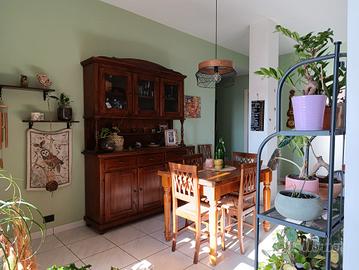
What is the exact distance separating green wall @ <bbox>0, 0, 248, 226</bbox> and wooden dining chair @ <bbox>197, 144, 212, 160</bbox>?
171cm

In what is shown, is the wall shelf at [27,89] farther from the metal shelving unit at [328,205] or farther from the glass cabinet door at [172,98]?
the metal shelving unit at [328,205]

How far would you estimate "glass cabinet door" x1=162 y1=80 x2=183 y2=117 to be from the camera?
365 cm

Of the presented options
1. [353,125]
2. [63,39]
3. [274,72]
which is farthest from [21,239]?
[63,39]

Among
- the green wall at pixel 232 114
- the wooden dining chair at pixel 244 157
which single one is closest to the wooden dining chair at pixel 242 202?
the wooden dining chair at pixel 244 157

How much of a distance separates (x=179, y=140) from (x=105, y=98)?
1.67 meters

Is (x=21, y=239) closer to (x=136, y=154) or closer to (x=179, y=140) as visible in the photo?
(x=136, y=154)

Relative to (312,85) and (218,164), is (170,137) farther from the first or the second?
(312,85)

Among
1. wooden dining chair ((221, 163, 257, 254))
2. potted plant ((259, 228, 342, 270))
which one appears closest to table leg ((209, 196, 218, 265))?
wooden dining chair ((221, 163, 257, 254))

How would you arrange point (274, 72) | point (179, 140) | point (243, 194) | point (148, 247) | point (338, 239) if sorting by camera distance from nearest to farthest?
point (338, 239)
point (274, 72)
point (243, 194)
point (148, 247)
point (179, 140)

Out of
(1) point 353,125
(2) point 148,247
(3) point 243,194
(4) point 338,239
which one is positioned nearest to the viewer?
(1) point 353,125

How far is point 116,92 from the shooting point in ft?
10.1

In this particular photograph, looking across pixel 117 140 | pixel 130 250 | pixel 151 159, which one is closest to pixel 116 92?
pixel 117 140

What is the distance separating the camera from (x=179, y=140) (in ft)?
13.9

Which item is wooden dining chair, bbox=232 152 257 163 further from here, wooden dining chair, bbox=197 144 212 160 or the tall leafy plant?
the tall leafy plant
